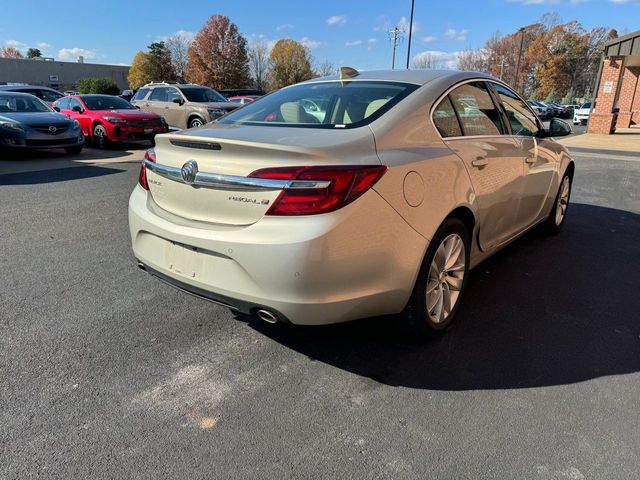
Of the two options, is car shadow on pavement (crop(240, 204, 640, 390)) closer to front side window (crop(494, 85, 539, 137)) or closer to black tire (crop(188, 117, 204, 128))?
front side window (crop(494, 85, 539, 137))

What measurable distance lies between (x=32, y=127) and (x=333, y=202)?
10880 millimetres

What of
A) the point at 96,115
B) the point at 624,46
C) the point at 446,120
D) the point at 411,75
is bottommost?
the point at 96,115

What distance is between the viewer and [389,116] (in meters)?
2.74

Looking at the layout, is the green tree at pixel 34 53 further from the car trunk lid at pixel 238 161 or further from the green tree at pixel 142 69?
the car trunk lid at pixel 238 161

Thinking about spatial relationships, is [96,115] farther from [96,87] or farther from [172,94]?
[96,87]

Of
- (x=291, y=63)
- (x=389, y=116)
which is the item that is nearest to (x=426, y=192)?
(x=389, y=116)

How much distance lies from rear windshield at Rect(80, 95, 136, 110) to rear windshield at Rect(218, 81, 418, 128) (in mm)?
11888

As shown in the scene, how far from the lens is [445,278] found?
3027mm

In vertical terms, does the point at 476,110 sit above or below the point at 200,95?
below

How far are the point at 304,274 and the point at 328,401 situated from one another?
71 cm

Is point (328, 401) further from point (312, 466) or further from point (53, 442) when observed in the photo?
point (53, 442)

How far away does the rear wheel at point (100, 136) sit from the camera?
12.8m

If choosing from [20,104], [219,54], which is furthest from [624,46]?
[219,54]

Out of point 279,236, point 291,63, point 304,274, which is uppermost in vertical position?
point 291,63
